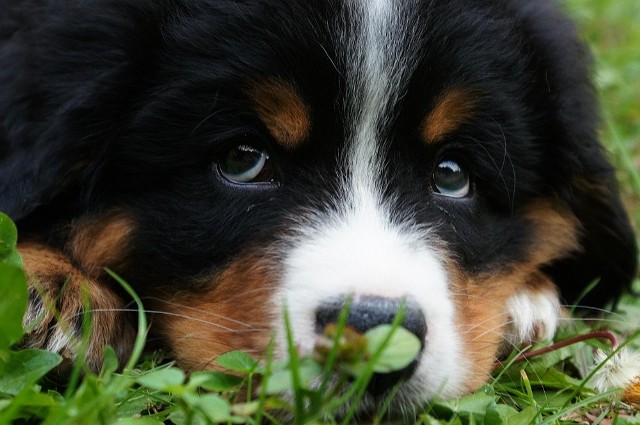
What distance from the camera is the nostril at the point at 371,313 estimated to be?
2.48 metres

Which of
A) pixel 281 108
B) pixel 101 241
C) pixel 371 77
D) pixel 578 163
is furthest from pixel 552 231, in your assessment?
pixel 101 241

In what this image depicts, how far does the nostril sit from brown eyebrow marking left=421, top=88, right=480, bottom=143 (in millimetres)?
715

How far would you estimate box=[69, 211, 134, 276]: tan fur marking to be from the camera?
310 centimetres

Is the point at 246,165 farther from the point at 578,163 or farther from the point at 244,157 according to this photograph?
the point at 578,163

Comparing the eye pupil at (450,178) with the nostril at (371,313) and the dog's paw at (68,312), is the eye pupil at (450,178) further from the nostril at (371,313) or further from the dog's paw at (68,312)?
the dog's paw at (68,312)

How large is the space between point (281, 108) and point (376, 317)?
805 millimetres

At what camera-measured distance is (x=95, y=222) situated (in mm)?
3117

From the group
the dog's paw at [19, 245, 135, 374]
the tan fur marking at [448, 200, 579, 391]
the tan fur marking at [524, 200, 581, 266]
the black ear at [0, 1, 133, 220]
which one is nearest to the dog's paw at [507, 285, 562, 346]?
the tan fur marking at [448, 200, 579, 391]

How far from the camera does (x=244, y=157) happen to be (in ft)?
10.0

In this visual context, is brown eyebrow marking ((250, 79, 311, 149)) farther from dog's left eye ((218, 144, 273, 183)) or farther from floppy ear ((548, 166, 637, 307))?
floppy ear ((548, 166, 637, 307))

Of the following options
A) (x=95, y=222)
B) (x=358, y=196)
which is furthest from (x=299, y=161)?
(x=95, y=222)

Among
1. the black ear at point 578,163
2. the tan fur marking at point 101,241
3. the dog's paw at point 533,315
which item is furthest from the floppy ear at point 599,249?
the tan fur marking at point 101,241

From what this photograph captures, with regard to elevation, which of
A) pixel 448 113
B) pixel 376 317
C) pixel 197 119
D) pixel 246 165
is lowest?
pixel 376 317

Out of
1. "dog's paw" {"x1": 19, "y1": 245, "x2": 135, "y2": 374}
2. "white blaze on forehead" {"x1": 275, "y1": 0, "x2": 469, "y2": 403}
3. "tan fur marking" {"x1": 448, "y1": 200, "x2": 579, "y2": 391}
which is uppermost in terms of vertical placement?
"white blaze on forehead" {"x1": 275, "y1": 0, "x2": 469, "y2": 403}
